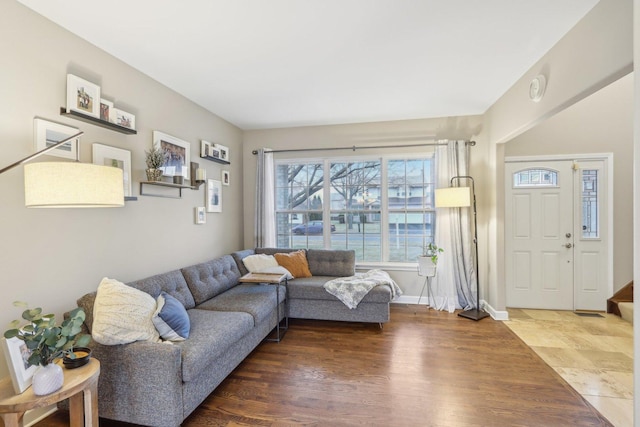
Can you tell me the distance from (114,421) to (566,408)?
3.14 m

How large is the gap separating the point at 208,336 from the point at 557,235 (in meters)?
4.56

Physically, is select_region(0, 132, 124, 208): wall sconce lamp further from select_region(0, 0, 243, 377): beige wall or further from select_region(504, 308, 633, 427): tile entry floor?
select_region(504, 308, 633, 427): tile entry floor

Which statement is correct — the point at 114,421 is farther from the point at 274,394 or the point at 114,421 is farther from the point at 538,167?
the point at 538,167

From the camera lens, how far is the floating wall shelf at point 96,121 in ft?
6.87

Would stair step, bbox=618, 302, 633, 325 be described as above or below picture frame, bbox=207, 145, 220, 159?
below

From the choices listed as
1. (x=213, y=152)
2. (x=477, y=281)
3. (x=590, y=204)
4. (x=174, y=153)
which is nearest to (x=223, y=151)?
(x=213, y=152)

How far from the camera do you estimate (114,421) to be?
196 cm

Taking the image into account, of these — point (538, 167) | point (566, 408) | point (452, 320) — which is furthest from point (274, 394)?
point (538, 167)

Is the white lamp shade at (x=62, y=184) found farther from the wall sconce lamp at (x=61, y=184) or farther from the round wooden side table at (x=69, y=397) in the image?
the round wooden side table at (x=69, y=397)

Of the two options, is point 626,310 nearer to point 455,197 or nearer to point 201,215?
point 455,197

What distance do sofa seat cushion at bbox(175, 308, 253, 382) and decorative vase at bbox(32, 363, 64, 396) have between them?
610 millimetres

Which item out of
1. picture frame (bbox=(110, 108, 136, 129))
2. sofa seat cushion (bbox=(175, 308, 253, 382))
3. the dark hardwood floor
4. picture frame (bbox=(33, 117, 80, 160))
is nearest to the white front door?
the dark hardwood floor

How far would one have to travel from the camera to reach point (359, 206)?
15.0 ft

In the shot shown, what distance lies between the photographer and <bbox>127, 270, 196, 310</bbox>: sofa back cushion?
240 cm
